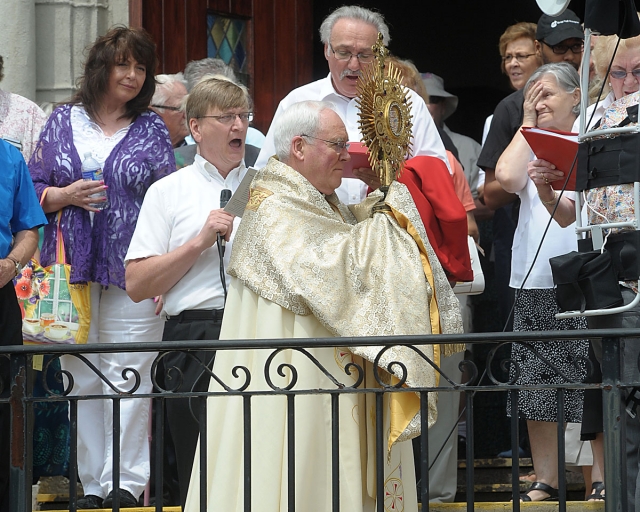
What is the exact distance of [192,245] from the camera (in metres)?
5.15

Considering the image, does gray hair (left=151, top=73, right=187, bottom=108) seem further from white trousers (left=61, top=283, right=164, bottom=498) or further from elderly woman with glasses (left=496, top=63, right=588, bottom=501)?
elderly woman with glasses (left=496, top=63, right=588, bottom=501)

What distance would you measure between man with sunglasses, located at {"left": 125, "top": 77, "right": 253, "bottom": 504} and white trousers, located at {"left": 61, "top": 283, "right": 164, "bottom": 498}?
22cm

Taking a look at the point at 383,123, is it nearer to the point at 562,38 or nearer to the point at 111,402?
the point at 111,402

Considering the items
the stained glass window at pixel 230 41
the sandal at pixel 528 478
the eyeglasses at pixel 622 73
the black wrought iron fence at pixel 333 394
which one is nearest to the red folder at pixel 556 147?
the eyeglasses at pixel 622 73

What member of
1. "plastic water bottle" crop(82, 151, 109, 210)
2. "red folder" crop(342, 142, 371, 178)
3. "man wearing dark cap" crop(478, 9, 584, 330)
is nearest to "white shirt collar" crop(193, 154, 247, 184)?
"plastic water bottle" crop(82, 151, 109, 210)

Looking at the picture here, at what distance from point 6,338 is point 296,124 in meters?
1.49

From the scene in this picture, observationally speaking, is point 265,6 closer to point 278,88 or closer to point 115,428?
point 278,88

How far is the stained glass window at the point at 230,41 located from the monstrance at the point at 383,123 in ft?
10.2

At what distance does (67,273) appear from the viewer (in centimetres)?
565

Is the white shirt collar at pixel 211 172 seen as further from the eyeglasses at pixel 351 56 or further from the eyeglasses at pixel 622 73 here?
the eyeglasses at pixel 622 73

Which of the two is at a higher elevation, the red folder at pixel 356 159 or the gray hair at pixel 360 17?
the gray hair at pixel 360 17

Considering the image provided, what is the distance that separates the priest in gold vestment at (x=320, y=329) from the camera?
14.5ft

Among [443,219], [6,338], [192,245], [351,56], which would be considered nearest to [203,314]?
[192,245]

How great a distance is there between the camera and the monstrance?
4.73 m
